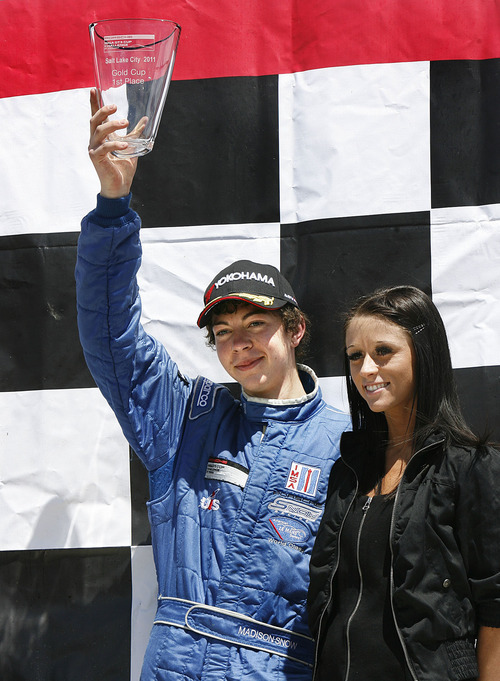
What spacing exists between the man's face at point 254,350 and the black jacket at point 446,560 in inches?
17.9

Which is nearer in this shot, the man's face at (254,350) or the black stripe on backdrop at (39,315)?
the man's face at (254,350)

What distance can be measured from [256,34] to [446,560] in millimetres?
1327

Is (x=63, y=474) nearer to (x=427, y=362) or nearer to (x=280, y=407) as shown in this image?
(x=280, y=407)

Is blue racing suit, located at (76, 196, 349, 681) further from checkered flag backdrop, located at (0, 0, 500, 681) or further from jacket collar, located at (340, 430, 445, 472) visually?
checkered flag backdrop, located at (0, 0, 500, 681)

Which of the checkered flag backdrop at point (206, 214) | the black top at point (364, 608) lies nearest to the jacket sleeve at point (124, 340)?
the checkered flag backdrop at point (206, 214)

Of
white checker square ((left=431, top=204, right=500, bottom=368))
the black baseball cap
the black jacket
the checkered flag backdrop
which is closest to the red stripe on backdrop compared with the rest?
the checkered flag backdrop

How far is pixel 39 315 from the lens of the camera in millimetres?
Result: 1986

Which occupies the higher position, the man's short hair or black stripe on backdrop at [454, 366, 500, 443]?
the man's short hair

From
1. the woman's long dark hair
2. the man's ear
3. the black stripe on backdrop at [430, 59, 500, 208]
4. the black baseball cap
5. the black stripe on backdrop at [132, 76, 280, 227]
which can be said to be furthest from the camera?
the black stripe on backdrop at [132, 76, 280, 227]

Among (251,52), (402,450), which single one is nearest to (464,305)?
(402,450)

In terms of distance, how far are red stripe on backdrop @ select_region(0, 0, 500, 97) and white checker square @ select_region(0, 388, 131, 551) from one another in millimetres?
797

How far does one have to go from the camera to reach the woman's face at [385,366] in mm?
1297

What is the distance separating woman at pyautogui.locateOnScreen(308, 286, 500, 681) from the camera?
3.71 ft

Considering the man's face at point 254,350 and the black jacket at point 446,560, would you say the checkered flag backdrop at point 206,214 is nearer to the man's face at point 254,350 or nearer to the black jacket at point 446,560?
the man's face at point 254,350
